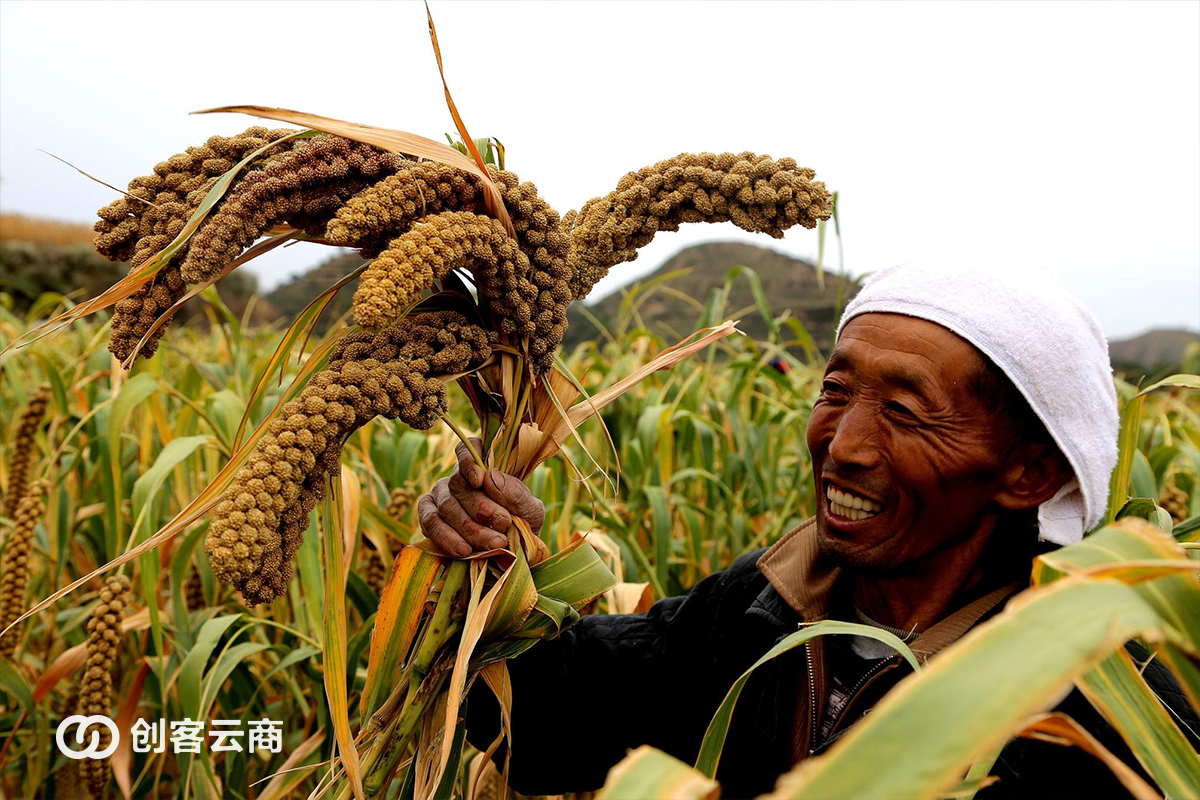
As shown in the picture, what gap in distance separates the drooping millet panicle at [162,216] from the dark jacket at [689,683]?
103cm

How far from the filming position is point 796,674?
173cm

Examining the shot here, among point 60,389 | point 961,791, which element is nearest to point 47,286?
point 60,389

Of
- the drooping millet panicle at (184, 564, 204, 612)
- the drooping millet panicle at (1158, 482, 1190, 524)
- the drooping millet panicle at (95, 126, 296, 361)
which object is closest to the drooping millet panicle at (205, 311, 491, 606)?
the drooping millet panicle at (95, 126, 296, 361)

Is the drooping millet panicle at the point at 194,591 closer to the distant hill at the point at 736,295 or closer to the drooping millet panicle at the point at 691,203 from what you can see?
the drooping millet panicle at the point at 691,203

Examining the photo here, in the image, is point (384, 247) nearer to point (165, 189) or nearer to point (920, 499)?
point (165, 189)

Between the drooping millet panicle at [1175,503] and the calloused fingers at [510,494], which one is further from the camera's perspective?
the drooping millet panicle at [1175,503]

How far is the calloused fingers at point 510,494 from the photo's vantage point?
1.43 m

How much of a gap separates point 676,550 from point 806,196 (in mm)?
2173

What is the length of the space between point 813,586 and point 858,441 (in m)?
0.36

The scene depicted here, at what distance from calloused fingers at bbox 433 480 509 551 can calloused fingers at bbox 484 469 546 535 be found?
52 millimetres

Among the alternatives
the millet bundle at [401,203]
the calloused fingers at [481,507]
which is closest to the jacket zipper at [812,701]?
the calloused fingers at [481,507]

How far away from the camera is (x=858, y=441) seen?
1537 mm

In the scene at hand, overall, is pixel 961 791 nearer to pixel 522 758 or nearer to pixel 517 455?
pixel 517 455

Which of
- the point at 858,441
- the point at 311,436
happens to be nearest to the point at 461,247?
the point at 311,436
